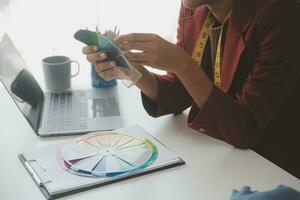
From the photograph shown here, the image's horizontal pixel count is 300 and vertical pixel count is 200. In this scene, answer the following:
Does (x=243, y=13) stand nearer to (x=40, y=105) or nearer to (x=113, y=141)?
(x=113, y=141)

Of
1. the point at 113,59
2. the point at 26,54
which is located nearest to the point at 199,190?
the point at 113,59

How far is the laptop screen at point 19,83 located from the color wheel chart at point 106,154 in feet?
0.58

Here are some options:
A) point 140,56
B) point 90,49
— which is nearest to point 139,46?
point 140,56

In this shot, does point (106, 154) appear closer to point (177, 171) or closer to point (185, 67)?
point (177, 171)

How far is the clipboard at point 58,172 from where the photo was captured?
0.86 m

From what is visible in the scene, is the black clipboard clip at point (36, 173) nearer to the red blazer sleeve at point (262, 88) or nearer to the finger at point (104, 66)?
the finger at point (104, 66)

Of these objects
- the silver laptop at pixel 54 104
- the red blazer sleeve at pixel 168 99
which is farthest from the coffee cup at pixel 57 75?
the red blazer sleeve at pixel 168 99

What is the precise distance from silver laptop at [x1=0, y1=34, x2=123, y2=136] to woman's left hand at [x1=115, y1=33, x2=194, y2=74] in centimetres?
20

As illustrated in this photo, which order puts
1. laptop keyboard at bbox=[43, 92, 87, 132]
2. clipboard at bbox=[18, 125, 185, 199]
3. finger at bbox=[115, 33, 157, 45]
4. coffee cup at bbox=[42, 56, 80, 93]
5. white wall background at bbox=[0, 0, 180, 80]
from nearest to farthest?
1. clipboard at bbox=[18, 125, 185, 199]
2. finger at bbox=[115, 33, 157, 45]
3. laptop keyboard at bbox=[43, 92, 87, 132]
4. coffee cup at bbox=[42, 56, 80, 93]
5. white wall background at bbox=[0, 0, 180, 80]

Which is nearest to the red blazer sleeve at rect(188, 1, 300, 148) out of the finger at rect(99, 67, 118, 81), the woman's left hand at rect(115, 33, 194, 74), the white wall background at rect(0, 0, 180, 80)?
the woman's left hand at rect(115, 33, 194, 74)

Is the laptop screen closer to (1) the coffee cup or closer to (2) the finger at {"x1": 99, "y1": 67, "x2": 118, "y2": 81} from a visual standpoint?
(1) the coffee cup

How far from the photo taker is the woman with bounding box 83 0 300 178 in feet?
3.44

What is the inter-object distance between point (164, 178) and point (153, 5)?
1.17 meters

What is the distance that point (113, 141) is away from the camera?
3.35 ft
